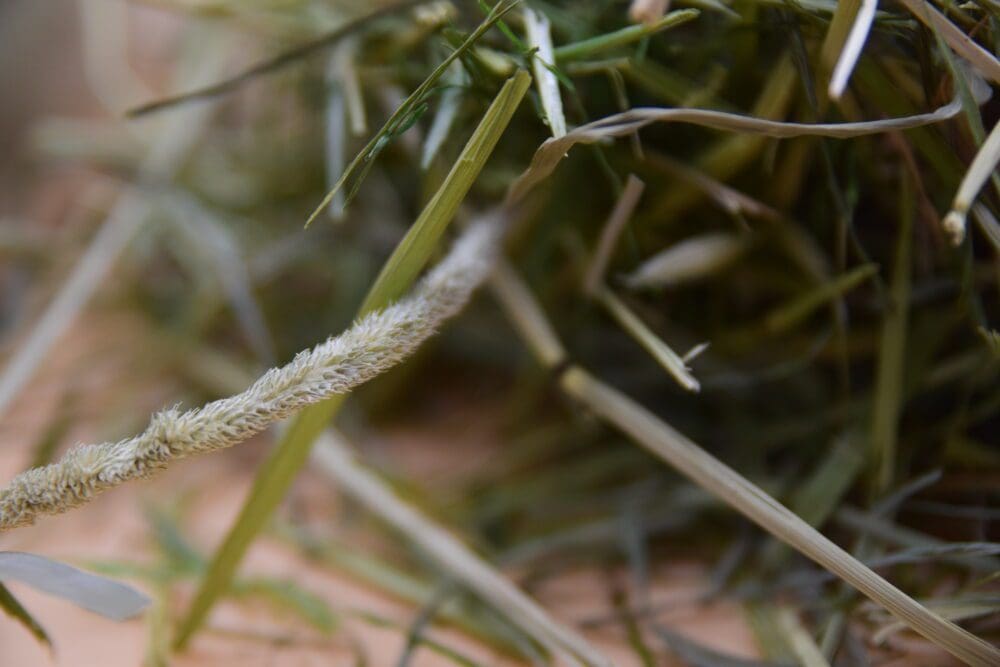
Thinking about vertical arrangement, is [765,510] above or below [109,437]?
below

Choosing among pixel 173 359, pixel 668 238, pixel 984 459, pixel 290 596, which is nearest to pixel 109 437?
pixel 173 359

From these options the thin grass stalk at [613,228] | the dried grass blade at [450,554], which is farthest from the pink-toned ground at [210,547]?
the thin grass stalk at [613,228]

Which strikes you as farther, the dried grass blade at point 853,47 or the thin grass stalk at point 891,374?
the thin grass stalk at point 891,374

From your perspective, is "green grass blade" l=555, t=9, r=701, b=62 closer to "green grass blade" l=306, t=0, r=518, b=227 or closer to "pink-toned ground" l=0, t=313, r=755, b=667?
"green grass blade" l=306, t=0, r=518, b=227

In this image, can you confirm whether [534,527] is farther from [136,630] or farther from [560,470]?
[136,630]

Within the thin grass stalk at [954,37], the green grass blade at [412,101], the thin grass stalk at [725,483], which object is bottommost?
the thin grass stalk at [725,483]

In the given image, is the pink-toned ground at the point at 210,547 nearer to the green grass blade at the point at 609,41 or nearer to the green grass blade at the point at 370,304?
the green grass blade at the point at 370,304
